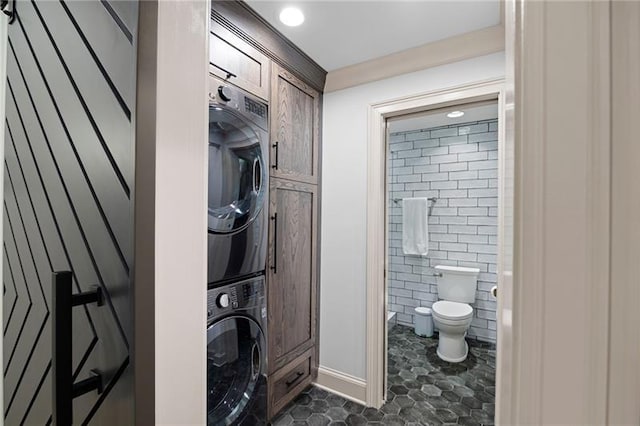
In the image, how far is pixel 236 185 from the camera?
1.52 meters

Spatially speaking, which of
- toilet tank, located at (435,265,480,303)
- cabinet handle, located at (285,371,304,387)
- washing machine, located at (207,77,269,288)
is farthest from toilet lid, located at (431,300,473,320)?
washing machine, located at (207,77,269,288)

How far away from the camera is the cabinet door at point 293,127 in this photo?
1964 millimetres

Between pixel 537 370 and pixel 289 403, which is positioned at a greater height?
pixel 537 370

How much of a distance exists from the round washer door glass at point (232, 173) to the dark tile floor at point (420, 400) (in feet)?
4.63

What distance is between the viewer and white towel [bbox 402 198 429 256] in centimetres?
371

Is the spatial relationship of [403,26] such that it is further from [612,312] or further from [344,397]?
[344,397]

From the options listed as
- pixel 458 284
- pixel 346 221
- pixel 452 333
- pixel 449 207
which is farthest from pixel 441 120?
pixel 452 333

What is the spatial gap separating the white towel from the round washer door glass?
99.0 inches

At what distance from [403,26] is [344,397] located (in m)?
2.50

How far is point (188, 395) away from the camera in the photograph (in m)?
0.75

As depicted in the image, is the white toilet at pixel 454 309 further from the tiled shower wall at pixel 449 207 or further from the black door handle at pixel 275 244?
the black door handle at pixel 275 244

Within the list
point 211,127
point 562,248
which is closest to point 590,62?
point 562,248

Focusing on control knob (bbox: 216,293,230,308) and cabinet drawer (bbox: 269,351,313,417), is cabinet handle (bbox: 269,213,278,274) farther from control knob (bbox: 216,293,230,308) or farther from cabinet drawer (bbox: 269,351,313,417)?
cabinet drawer (bbox: 269,351,313,417)

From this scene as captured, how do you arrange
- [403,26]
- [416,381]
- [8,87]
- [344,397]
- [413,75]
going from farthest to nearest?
[416,381] → [344,397] → [413,75] → [403,26] → [8,87]
